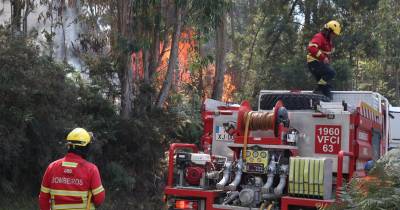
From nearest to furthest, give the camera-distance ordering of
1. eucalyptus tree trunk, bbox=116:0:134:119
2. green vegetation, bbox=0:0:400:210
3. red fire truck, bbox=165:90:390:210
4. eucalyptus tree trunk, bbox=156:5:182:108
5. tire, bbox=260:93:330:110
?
red fire truck, bbox=165:90:390:210, tire, bbox=260:93:330:110, green vegetation, bbox=0:0:400:210, eucalyptus tree trunk, bbox=116:0:134:119, eucalyptus tree trunk, bbox=156:5:182:108

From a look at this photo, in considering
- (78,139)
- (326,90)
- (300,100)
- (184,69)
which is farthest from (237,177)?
(184,69)

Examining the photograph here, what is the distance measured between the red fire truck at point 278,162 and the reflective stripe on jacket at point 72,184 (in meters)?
2.39

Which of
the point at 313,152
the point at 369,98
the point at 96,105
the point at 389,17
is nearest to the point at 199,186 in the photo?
the point at 313,152

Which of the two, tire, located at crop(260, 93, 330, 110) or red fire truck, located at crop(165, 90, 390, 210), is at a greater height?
tire, located at crop(260, 93, 330, 110)

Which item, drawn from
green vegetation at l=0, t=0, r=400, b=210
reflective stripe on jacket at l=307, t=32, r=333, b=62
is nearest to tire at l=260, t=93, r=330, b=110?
reflective stripe on jacket at l=307, t=32, r=333, b=62

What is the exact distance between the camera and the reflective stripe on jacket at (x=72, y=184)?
5793mm

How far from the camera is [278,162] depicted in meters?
7.85

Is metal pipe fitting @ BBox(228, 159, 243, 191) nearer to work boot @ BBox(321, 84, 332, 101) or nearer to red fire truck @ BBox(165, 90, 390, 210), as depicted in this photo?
red fire truck @ BBox(165, 90, 390, 210)

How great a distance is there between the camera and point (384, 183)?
5.69 metres

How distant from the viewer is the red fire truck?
24.3ft

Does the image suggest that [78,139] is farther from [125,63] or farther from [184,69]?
[184,69]

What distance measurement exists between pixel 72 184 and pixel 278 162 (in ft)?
9.92

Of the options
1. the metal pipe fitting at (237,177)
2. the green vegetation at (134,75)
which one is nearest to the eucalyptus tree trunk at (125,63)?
the green vegetation at (134,75)

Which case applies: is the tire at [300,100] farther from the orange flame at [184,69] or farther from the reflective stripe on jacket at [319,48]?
the orange flame at [184,69]
